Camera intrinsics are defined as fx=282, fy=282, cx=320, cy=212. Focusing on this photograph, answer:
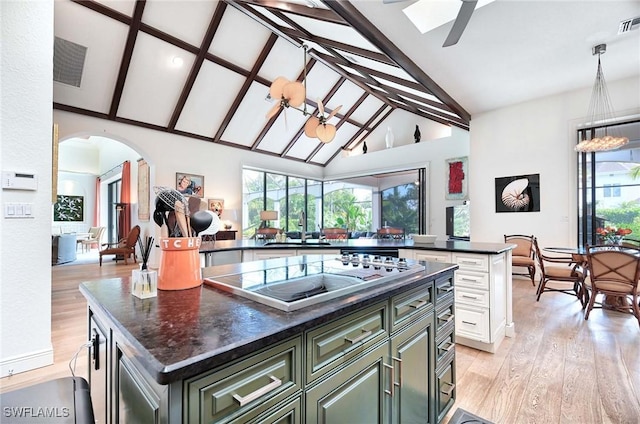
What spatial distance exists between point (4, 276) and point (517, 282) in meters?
6.68

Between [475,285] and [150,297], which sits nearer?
[150,297]

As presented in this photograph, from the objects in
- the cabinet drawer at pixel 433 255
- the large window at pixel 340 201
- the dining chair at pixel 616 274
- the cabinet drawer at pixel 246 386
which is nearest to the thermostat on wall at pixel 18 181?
the cabinet drawer at pixel 246 386

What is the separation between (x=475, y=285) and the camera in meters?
2.50

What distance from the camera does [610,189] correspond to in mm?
4508

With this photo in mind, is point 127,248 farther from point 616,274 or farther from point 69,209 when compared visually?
point 616,274

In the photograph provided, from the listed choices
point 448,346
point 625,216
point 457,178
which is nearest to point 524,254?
point 625,216

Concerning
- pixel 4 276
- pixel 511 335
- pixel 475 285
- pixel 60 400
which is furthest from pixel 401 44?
pixel 4 276

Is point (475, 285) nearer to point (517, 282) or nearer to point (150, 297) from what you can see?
point (150, 297)

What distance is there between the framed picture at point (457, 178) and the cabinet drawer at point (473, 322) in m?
Answer: 4.68

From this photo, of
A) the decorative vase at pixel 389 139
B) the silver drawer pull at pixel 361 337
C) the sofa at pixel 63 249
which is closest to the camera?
the silver drawer pull at pixel 361 337

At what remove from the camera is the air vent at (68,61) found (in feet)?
13.5

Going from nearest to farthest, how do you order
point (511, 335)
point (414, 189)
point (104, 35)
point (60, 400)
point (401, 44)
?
1. point (60, 400)
2. point (511, 335)
3. point (401, 44)
4. point (104, 35)
5. point (414, 189)

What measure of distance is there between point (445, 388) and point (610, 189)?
5096 mm

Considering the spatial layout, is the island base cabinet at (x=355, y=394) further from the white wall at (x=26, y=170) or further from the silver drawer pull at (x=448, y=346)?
the white wall at (x=26, y=170)
